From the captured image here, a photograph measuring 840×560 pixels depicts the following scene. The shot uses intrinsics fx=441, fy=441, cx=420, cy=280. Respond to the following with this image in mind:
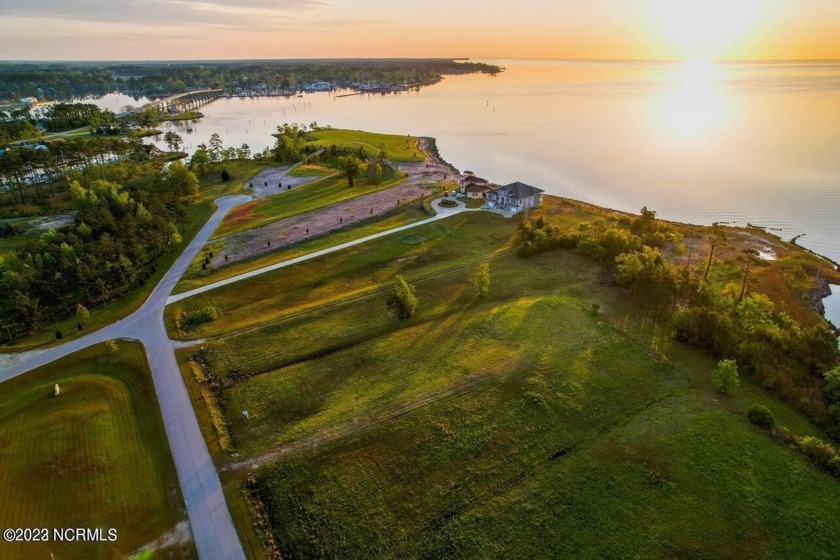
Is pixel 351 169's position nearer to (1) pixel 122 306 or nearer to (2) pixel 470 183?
(2) pixel 470 183

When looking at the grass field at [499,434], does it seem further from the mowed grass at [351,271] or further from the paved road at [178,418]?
the paved road at [178,418]

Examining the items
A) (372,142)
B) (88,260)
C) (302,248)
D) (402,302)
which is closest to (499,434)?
(402,302)

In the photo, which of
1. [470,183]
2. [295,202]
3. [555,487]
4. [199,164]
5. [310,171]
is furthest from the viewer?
[310,171]

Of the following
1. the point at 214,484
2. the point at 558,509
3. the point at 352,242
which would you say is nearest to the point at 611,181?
the point at 352,242

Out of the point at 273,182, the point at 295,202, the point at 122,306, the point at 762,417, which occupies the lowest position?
the point at 762,417

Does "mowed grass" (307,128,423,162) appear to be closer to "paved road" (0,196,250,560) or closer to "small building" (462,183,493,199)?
"small building" (462,183,493,199)

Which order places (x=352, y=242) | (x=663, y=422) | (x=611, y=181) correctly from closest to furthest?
(x=663, y=422), (x=352, y=242), (x=611, y=181)

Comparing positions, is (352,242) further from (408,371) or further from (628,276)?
(628,276)
